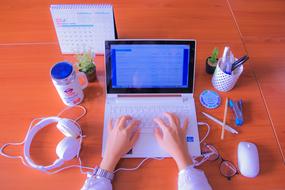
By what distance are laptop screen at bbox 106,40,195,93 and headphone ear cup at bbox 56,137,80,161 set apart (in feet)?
0.71

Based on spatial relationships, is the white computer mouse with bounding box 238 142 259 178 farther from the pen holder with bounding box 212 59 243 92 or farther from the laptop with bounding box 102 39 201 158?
the pen holder with bounding box 212 59 243 92

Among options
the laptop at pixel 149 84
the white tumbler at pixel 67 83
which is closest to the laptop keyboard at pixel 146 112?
the laptop at pixel 149 84

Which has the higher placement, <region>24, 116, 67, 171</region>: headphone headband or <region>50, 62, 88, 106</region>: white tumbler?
<region>50, 62, 88, 106</region>: white tumbler

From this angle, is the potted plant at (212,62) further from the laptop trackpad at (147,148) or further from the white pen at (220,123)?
the laptop trackpad at (147,148)

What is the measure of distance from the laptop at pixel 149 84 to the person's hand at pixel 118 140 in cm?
3

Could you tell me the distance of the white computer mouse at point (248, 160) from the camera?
752mm

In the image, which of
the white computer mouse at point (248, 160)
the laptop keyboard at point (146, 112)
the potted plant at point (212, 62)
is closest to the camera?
the white computer mouse at point (248, 160)

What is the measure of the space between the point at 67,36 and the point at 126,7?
383 mm

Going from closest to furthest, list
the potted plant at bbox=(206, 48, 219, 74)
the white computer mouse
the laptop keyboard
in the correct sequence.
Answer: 1. the white computer mouse
2. the laptop keyboard
3. the potted plant at bbox=(206, 48, 219, 74)

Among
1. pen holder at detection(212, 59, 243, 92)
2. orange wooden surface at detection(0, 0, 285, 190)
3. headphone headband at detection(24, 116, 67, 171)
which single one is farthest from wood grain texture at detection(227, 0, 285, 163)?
headphone headband at detection(24, 116, 67, 171)

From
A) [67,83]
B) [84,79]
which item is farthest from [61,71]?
[84,79]

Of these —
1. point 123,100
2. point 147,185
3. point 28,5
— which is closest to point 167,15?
point 123,100

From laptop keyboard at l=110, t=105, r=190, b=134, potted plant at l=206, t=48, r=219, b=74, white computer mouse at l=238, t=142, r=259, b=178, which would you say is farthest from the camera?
potted plant at l=206, t=48, r=219, b=74

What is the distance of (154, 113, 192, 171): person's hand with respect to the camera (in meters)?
0.75
